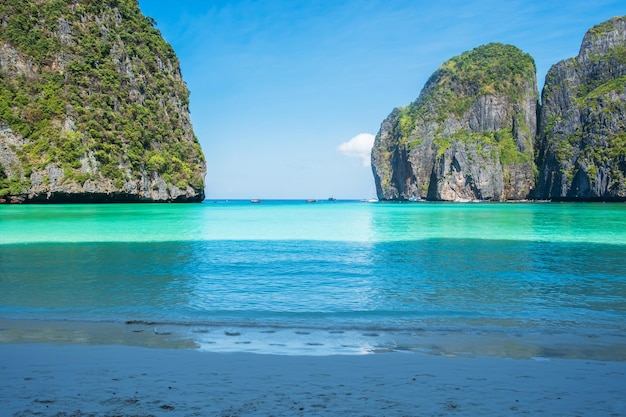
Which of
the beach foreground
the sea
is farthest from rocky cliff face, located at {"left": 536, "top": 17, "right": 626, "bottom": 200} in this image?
A: the beach foreground

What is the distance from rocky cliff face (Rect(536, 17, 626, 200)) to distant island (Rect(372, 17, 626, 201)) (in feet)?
0.86

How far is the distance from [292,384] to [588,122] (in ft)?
455

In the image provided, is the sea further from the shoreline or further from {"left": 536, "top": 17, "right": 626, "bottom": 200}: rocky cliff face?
{"left": 536, "top": 17, "right": 626, "bottom": 200}: rocky cliff face

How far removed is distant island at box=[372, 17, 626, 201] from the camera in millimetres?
115875

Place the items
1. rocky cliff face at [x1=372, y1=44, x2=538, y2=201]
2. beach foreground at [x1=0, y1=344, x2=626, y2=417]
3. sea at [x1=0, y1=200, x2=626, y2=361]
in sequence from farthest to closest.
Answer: rocky cliff face at [x1=372, y1=44, x2=538, y2=201] < sea at [x1=0, y1=200, x2=626, y2=361] < beach foreground at [x1=0, y1=344, x2=626, y2=417]

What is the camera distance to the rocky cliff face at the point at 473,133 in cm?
14538

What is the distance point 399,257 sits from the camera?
17938 mm

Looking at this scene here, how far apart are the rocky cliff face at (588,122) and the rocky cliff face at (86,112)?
9080cm

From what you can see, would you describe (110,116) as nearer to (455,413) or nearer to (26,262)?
(26,262)

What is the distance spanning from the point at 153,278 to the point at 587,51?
157810mm

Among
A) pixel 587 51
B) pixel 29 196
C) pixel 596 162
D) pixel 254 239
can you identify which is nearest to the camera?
pixel 254 239

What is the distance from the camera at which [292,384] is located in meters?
4.91

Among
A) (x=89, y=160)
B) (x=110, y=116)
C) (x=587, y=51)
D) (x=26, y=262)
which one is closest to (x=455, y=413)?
(x=26, y=262)

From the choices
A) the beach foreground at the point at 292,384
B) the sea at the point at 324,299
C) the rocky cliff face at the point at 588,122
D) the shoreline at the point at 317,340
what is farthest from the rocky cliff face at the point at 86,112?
the rocky cliff face at the point at 588,122
